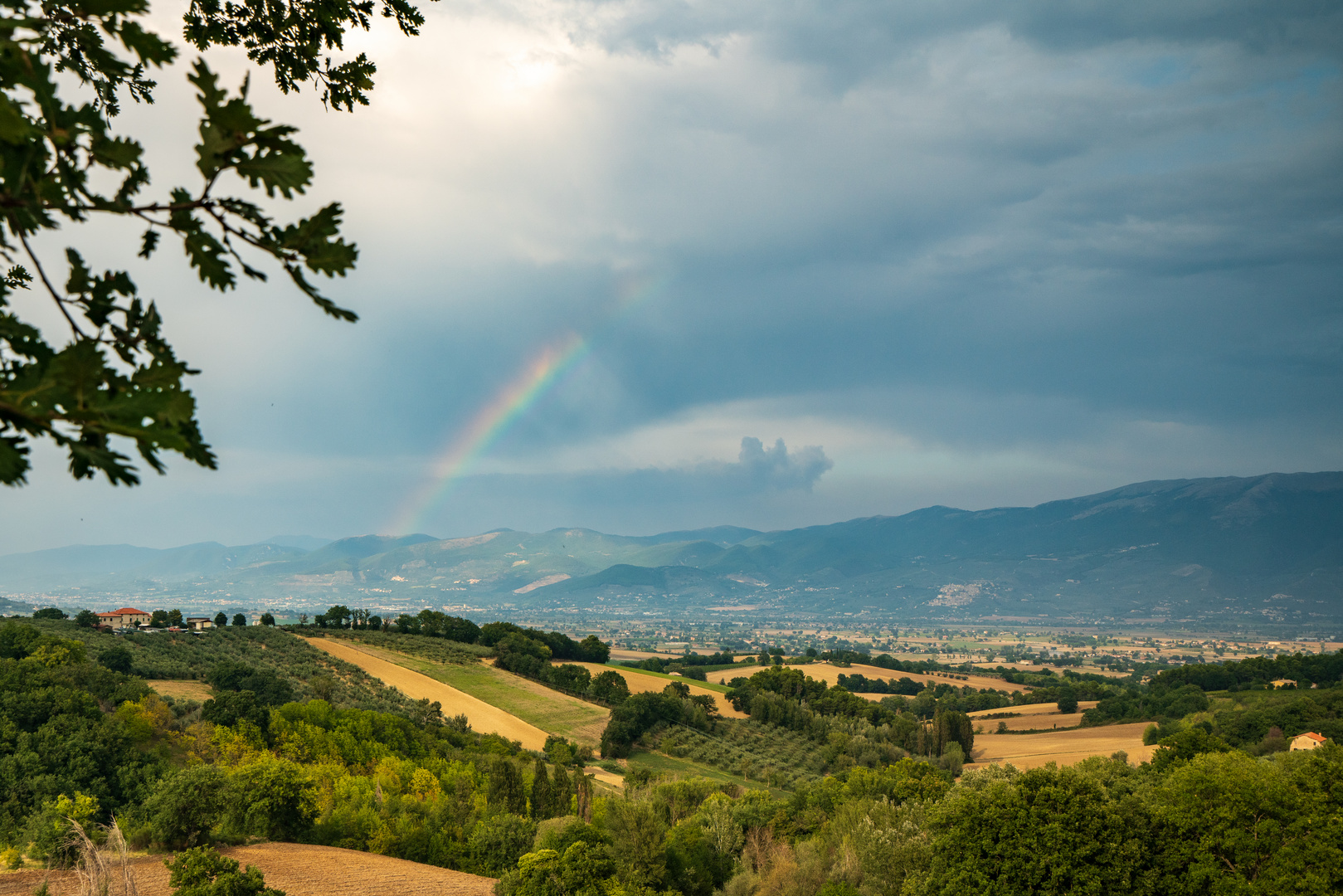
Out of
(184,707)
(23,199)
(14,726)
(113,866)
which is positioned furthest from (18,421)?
(184,707)

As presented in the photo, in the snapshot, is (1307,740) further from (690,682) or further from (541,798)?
(690,682)

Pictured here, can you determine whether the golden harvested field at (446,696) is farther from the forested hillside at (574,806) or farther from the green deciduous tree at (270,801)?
the green deciduous tree at (270,801)

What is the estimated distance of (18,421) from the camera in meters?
2.33

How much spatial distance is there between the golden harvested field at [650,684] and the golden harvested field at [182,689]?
4805 cm

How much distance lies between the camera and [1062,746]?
259ft

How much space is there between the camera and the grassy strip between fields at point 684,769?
216ft

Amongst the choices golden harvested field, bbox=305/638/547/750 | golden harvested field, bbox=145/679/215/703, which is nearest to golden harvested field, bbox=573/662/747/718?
golden harvested field, bbox=305/638/547/750

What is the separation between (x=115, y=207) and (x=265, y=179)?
63 centimetres

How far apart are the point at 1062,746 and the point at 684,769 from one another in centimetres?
4176

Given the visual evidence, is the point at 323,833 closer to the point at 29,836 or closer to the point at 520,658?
the point at 29,836

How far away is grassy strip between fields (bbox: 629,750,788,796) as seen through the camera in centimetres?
6581

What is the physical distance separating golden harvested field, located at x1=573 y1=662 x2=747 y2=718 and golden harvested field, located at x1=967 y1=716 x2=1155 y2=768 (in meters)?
30.1

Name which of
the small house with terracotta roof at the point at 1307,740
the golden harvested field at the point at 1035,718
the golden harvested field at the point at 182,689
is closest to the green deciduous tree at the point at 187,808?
the golden harvested field at the point at 182,689

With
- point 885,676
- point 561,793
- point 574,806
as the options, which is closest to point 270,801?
point 561,793
